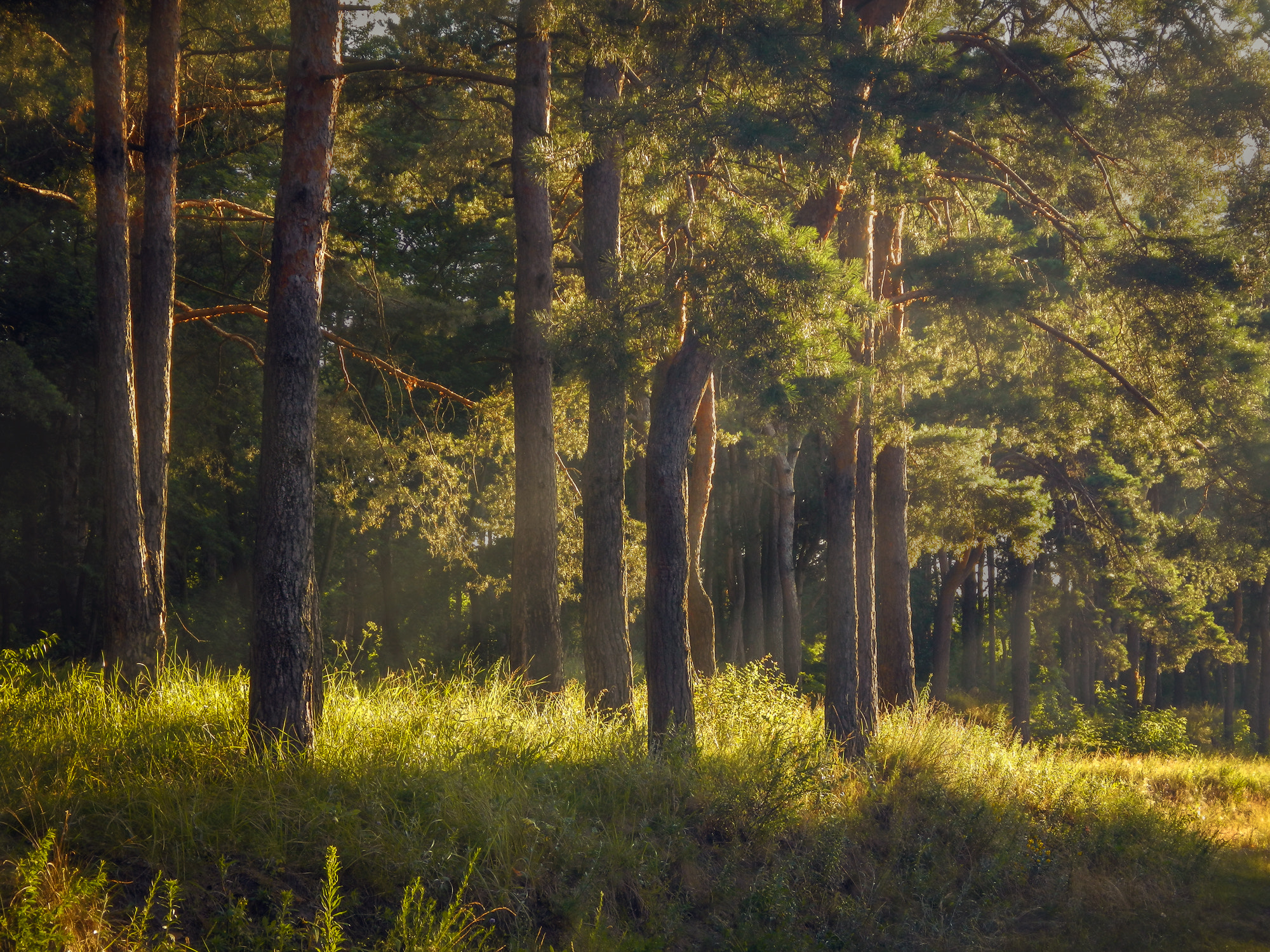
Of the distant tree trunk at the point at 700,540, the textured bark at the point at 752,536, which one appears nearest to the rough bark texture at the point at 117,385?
the distant tree trunk at the point at 700,540

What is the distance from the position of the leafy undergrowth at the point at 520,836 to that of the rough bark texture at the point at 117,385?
590 millimetres

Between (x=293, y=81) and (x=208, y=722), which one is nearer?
(x=208, y=722)

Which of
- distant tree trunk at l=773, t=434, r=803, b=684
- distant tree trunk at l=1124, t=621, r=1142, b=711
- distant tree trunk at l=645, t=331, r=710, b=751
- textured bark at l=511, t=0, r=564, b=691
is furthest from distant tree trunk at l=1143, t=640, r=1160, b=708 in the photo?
distant tree trunk at l=645, t=331, r=710, b=751

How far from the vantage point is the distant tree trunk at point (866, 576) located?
10.8 metres

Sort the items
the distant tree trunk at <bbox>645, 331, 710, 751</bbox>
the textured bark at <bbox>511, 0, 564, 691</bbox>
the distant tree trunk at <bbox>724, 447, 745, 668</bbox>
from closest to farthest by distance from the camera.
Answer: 1. the distant tree trunk at <bbox>645, 331, 710, 751</bbox>
2. the textured bark at <bbox>511, 0, 564, 691</bbox>
3. the distant tree trunk at <bbox>724, 447, 745, 668</bbox>

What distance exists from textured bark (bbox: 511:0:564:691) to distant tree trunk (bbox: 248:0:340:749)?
3.70 meters

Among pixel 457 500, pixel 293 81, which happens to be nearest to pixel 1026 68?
pixel 293 81

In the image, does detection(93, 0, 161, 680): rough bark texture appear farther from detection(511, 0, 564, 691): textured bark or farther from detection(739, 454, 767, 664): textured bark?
detection(739, 454, 767, 664): textured bark

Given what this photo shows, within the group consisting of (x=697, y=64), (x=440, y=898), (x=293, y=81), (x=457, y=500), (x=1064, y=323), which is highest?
(x=697, y=64)

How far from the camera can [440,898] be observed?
5.16m

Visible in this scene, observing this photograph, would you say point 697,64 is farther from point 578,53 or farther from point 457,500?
point 457,500

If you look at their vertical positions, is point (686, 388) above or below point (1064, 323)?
below

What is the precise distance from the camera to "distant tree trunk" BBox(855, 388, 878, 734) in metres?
10.8

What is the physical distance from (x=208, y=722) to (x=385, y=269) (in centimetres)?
1634
